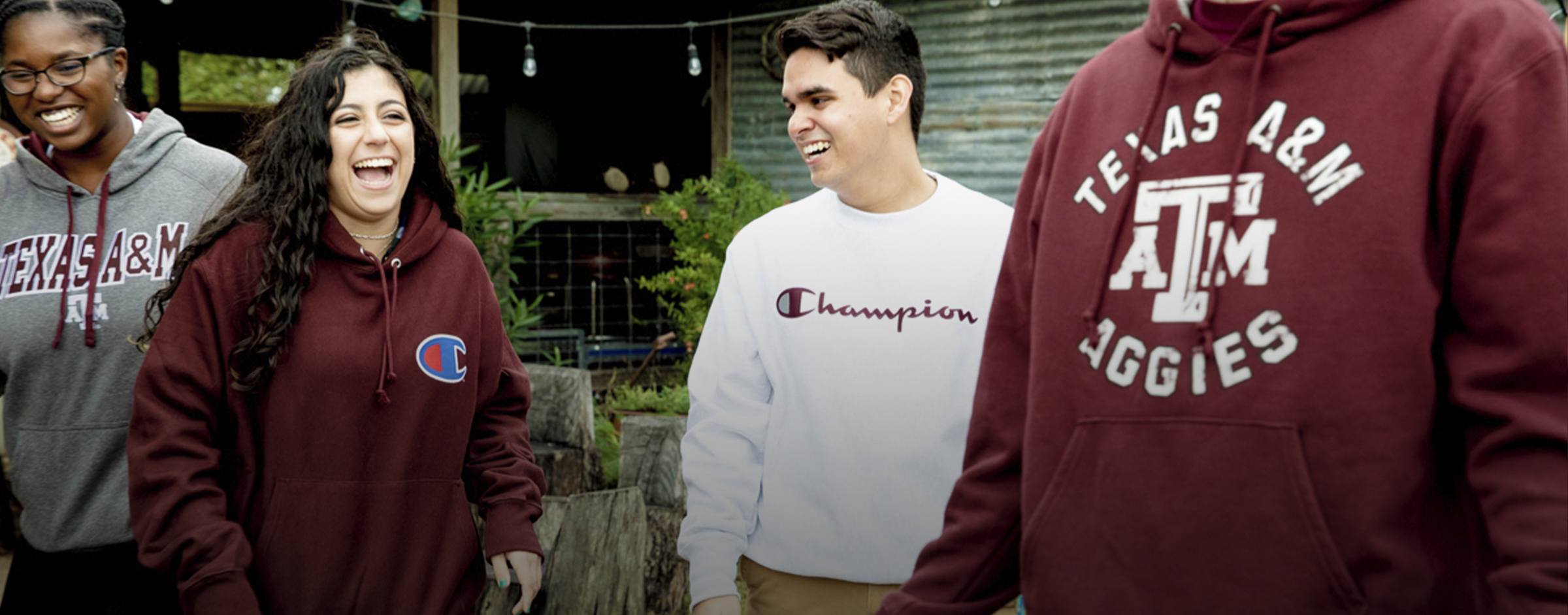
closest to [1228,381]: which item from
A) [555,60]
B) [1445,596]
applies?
[1445,596]

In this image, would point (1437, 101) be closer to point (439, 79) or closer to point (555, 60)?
point (439, 79)

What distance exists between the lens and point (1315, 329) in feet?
4.43

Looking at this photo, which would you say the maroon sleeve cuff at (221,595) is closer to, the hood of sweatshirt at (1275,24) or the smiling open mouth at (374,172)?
the smiling open mouth at (374,172)

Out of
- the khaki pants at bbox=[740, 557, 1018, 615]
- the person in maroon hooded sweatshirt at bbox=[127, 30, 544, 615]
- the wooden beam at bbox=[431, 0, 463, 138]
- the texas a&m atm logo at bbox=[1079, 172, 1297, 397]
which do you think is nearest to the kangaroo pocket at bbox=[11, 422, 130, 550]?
the person in maroon hooded sweatshirt at bbox=[127, 30, 544, 615]

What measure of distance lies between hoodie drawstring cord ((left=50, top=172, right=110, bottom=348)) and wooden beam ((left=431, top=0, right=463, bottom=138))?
4988 mm

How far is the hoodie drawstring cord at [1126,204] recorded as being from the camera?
1501mm

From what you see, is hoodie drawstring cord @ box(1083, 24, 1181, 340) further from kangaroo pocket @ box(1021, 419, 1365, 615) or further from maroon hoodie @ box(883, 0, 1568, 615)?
→ kangaroo pocket @ box(1021, 419, 1365, 615)

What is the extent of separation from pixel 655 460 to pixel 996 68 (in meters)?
4.55

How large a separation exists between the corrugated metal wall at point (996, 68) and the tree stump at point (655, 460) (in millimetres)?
4065

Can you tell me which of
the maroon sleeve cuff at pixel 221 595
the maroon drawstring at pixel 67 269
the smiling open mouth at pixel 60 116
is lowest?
the maroon sleeve cuff at pixel 221 595

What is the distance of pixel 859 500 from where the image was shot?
232 cm

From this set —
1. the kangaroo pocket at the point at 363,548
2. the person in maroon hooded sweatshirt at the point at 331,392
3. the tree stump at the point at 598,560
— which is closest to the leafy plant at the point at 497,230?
the tree stump at the point at 598,560

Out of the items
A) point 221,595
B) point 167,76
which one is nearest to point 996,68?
point 167,76

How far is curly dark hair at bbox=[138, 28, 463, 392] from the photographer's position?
2219 millimetres
